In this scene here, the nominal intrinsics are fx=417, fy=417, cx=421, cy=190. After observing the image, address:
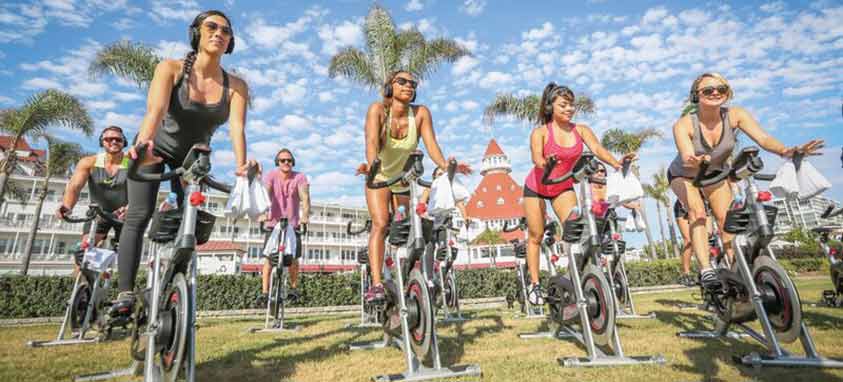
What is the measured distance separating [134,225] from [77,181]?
2671mm

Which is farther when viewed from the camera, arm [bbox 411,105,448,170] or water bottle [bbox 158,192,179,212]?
arm [bbox 411,105,448,170]

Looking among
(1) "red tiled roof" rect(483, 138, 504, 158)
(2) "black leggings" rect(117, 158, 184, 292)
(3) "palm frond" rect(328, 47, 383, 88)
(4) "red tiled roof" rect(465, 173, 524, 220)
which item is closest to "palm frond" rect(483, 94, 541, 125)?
(3) "palm frond" rect(328, 47, 383, 88)

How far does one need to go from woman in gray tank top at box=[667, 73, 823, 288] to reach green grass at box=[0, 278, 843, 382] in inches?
36.8

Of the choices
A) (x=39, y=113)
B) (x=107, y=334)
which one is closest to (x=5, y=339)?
(x=107, y=334)

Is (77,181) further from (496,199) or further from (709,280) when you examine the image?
→ (496,199)

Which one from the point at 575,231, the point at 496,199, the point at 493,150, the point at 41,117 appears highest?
the point at 493,150

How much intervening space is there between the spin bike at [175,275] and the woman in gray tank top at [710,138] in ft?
12.9

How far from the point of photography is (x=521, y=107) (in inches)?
762

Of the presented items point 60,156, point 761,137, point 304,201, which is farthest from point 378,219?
point 60,156

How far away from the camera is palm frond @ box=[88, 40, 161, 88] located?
14.0m

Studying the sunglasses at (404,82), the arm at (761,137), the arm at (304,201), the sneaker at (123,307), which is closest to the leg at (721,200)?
the arm at (761,137)

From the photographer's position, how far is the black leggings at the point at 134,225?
3045 millimetres

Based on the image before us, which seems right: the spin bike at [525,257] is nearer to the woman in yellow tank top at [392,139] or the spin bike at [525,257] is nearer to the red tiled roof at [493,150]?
the woman in yellow tank top at [392,139]

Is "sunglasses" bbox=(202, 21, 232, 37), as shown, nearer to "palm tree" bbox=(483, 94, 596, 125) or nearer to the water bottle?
the water bottle
